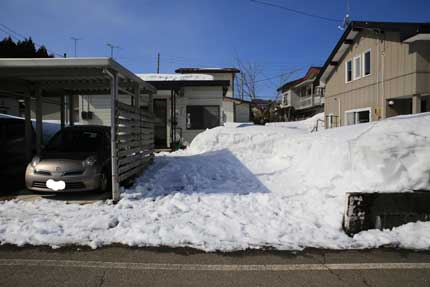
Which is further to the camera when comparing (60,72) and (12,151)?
(12,151)

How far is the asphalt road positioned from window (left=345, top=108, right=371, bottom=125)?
13.4 m

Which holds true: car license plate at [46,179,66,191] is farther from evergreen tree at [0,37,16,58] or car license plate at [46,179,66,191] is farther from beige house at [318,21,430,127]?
evergreen tree at [0,37,16,58]

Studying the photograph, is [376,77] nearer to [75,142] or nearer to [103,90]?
[103,90]

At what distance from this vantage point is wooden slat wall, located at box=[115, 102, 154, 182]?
6277 mm

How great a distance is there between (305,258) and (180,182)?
4.24 m

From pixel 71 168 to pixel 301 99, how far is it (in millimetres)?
35103

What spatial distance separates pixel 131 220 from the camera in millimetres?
4836

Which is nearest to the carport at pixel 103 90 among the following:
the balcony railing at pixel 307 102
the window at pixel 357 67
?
the window at pixel 357 67

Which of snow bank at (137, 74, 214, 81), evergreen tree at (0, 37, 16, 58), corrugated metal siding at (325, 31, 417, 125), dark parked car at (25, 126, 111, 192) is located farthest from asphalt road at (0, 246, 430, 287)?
evergreen tree at (0, 37, 16, 58)

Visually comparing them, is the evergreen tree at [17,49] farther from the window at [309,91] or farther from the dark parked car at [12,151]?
the window at [309,91]

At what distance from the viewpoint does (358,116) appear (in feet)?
53.9

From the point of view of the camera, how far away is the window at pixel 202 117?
14796 mm

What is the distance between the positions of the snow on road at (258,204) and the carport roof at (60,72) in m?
2.59

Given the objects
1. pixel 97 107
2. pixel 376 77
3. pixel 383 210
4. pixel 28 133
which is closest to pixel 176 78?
pixel 97 107
